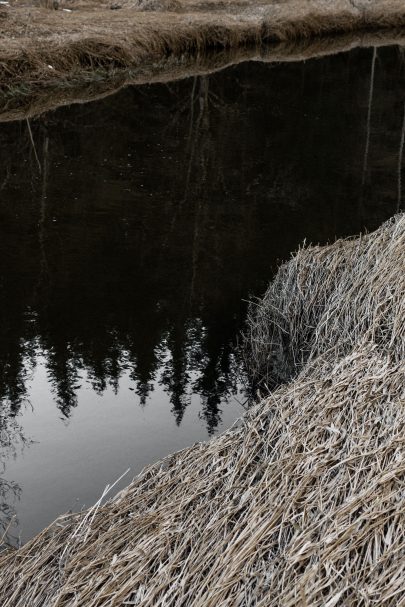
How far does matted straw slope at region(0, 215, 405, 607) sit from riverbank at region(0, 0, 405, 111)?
55.2 ft

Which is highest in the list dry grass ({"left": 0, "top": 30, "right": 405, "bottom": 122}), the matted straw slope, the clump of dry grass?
dry grass ({"left": 0, "top": 30, "right": 405, "bottom": 122})

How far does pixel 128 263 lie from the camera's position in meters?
13.1

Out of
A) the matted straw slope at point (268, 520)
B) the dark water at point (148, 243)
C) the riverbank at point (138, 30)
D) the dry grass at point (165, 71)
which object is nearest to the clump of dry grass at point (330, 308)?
the matted straw slope at point (268, 520)

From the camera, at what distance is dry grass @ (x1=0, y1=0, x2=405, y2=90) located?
2270cm

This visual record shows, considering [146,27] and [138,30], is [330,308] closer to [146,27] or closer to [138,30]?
[138,30]

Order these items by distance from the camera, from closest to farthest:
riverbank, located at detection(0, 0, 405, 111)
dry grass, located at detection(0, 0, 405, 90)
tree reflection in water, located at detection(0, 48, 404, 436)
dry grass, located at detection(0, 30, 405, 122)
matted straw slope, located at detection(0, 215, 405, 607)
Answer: matted straw slope, located at detection(0, 215, 405, 607)
tree reflection in water, located at detection(0, 48, 404, 436)
dry grass, located at detection(0, 30, 405, 122)
riverbank, located at detection(0, 0, 405, 111)
dry grass, located at detection(0, 0, 405, 90)

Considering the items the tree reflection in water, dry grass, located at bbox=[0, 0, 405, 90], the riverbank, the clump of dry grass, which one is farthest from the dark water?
dry grass, located at bbox=[0, 0, 405, 90]

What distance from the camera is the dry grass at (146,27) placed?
22703 millimetres

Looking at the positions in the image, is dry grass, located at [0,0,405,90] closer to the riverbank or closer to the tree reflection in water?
the riverbank

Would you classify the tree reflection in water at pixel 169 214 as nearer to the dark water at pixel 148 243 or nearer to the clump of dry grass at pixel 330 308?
the dark water at pixel 148 243

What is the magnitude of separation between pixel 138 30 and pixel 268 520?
23250mm

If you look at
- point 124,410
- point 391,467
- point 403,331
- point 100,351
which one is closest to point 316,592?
point 391,467

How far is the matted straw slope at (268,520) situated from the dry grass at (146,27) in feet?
56.1

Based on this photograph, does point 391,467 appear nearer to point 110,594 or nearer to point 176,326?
point 110,594
